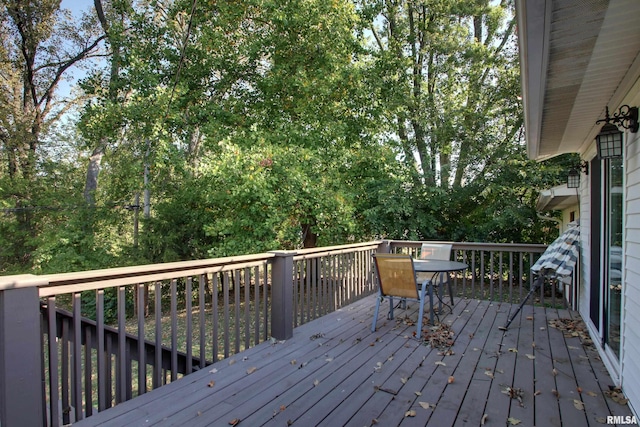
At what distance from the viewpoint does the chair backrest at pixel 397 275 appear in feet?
12.0

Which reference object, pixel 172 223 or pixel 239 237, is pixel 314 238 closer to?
pixel 239 237

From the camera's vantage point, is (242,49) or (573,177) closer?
(573,177)

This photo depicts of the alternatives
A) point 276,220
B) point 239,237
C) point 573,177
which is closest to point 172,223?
point 239,237

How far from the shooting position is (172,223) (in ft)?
31.6

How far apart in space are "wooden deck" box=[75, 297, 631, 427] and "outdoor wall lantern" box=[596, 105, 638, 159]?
172 cm

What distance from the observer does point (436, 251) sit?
207 inches

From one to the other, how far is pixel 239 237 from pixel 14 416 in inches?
240

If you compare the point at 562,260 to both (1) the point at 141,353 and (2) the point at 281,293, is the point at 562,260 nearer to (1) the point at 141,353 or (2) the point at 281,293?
(2) the point at 281,293

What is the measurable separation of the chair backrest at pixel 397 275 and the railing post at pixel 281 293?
104 centimetres

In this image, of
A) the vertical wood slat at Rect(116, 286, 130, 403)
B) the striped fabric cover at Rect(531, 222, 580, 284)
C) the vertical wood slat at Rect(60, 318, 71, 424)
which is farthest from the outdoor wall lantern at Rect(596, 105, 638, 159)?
the vertical wood slat at Rect(60, 318, 71, 424)

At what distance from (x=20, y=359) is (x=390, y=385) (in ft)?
7.25

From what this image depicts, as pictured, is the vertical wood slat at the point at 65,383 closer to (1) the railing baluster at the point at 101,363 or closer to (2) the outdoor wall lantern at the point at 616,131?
(1) the railing baluster at the point at 101,363

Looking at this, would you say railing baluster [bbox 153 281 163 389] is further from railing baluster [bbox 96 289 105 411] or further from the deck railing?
railing baluster [bbox 96 289 105 411]

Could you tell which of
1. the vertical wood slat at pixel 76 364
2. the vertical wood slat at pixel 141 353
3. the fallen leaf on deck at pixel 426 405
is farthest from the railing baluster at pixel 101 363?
the fallen leaf on deck at pixel 426 405
